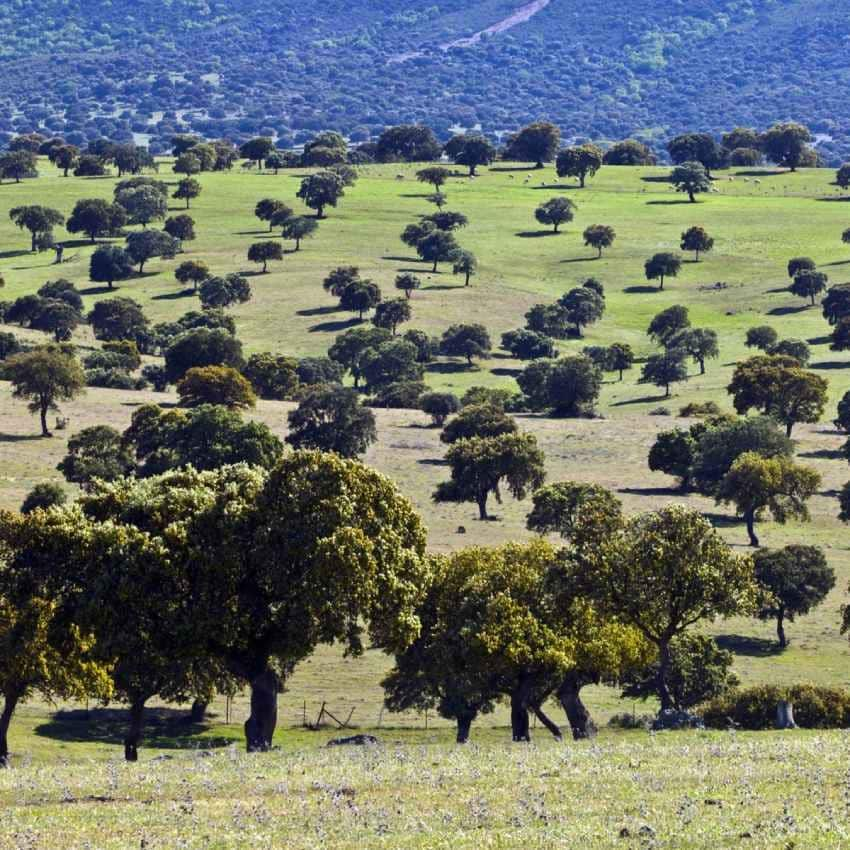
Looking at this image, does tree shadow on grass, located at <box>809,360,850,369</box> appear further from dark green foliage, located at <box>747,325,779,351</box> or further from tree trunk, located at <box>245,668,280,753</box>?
tree trunk, located at <box>245,668,280,753</box>

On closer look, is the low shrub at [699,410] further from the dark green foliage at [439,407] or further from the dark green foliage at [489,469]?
the dark green foliage at [489,469]

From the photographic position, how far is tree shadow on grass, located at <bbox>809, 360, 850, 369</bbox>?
173650mm

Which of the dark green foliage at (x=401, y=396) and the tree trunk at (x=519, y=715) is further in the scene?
the dark green foliage at (x=401, y=396)

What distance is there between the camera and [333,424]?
5098 inches

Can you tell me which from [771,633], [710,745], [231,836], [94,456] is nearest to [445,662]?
[710,745]

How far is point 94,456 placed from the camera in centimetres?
11581

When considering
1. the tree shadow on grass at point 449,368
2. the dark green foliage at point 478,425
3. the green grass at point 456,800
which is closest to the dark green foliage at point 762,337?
the tree shadow on grass at point 449,368

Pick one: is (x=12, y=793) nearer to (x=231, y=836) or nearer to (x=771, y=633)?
(x=231, y=836)

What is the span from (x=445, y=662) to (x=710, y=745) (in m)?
17.5

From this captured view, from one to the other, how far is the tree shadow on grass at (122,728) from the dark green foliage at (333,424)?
58887 mm

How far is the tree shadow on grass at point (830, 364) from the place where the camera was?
17365cm

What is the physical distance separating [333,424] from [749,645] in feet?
170

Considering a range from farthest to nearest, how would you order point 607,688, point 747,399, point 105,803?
point 747,399
point 607,688
point 105,803

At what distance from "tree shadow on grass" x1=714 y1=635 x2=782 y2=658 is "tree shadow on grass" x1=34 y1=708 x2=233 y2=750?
93.3 ft
